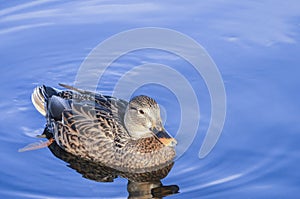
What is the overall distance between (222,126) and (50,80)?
2.55 metres

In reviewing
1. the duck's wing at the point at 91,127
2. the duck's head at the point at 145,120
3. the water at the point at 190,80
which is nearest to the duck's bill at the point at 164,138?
the duck's head at the point at 145,120

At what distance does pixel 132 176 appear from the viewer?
25.3 feet

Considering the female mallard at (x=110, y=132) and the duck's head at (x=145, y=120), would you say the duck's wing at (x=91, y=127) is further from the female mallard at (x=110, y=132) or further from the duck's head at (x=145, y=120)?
the duck's head at (x=145, y=120)

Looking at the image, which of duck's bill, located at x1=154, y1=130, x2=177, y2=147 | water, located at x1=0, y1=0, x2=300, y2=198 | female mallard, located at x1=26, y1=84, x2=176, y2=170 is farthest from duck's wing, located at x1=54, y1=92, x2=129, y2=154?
duck's bill, located at x1=154, y1=130, x2=177, y2=147

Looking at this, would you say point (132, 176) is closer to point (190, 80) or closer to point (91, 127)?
point (91, 127)

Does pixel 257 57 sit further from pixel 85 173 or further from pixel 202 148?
pixel 85 173

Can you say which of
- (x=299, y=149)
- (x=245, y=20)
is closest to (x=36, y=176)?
(x=299, y=149)

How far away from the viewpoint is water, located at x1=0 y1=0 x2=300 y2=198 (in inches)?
287

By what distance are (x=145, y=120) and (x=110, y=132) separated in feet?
1.84

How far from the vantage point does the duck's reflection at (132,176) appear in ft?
23.7

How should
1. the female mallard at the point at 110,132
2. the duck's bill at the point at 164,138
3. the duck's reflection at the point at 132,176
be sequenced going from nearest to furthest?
the duck's reflection at the point at 132,176
the duck's bill at the point at 164,138
the female mallard at the point at 110,132

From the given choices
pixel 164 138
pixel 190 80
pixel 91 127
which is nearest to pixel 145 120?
pixel 164 138

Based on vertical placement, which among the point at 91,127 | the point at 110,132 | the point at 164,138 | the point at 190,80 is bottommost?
the point at 164,138

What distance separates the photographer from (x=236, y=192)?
23.2 feet
